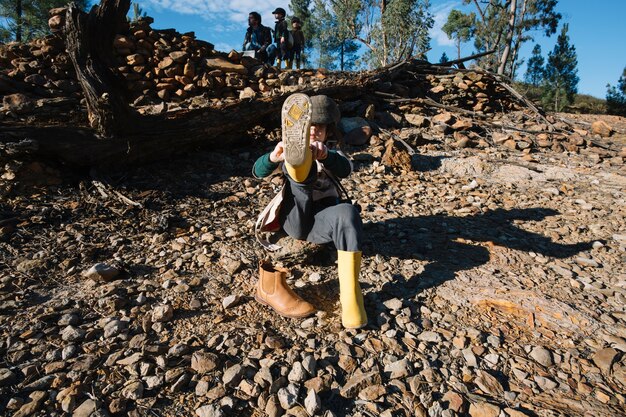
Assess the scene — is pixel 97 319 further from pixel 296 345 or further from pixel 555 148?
pixel 555 148

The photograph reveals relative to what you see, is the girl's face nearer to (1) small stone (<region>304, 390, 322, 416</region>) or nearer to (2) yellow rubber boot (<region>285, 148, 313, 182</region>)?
(2) yellow rubber boot (<region>285, 148, 313, 182</region>)

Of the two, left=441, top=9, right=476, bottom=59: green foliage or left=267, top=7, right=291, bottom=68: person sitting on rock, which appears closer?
left=267, top=7, right=291, bottom=68: person sitting on rock

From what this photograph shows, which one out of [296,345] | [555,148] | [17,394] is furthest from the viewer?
[555,148]

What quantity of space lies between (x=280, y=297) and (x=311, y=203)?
58 cm

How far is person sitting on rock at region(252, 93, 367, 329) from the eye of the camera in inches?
68.4

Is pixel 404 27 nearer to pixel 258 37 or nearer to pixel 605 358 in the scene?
pixel 258 37

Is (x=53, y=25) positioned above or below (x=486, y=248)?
above

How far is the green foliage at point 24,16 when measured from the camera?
1431cm

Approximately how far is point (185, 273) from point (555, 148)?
16.7 feet

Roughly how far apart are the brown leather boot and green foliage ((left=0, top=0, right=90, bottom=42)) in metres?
Result: 17.5

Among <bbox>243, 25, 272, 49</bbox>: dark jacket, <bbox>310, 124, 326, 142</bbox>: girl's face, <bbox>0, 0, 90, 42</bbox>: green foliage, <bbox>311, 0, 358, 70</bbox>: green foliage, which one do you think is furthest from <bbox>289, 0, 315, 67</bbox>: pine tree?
<bbox>310, 124, 326, 142</bbox>: girl's face

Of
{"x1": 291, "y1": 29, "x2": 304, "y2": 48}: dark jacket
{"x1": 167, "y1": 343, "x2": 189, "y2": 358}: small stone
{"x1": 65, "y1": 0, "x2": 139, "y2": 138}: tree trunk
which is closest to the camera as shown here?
{"x1": 167, "y1": 343, "x2": 189, "y2": 358}: small stone

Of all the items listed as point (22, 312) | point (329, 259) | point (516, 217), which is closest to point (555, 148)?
point (516, 217)

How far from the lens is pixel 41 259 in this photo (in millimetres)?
2256
